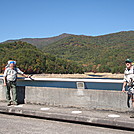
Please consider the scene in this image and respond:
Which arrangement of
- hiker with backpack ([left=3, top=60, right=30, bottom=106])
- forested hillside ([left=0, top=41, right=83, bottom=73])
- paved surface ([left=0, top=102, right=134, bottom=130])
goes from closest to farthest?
paved surface ([left=0, top=102, right=134, bottom=130])
hiker with backpack ([left=3, top=60, right=30, bottom=106])
forested hillside ([left=0, top=41, right=83, bottom=73])

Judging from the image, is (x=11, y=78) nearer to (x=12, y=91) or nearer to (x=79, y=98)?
(x=12, y=91)

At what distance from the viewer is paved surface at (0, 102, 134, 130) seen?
16.6ft

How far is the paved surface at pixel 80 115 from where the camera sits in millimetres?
5055

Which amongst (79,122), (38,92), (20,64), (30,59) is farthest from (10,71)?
(30,59)

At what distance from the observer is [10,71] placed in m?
6.96

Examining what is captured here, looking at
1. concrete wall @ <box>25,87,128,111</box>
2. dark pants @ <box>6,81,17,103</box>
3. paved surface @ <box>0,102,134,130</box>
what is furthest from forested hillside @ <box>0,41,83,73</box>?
paved surface @ <box>0,102,134,130</box>

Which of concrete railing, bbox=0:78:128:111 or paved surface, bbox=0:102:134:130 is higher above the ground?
concrete railing, bbox=0:78:128:111

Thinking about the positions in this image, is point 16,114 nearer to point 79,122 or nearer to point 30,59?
point 79,122

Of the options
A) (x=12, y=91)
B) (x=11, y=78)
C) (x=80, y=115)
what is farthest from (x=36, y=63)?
(x=80, y=115)

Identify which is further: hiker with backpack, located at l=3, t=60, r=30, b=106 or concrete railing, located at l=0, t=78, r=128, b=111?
hiker with backpack, located at l=3, t=60, r=30, b=106

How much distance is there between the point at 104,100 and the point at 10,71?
9.39 ft

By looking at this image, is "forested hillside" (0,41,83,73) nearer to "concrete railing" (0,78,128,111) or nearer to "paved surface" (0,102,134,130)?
"concrete railing" (0,78,128,111)

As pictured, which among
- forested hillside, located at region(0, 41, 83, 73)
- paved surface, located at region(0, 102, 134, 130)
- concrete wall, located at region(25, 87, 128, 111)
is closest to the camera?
paved surface, located at region(0, 102, 134, 130)

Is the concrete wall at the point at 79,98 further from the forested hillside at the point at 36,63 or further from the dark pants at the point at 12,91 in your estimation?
the forested hillside at the point at 36,63
